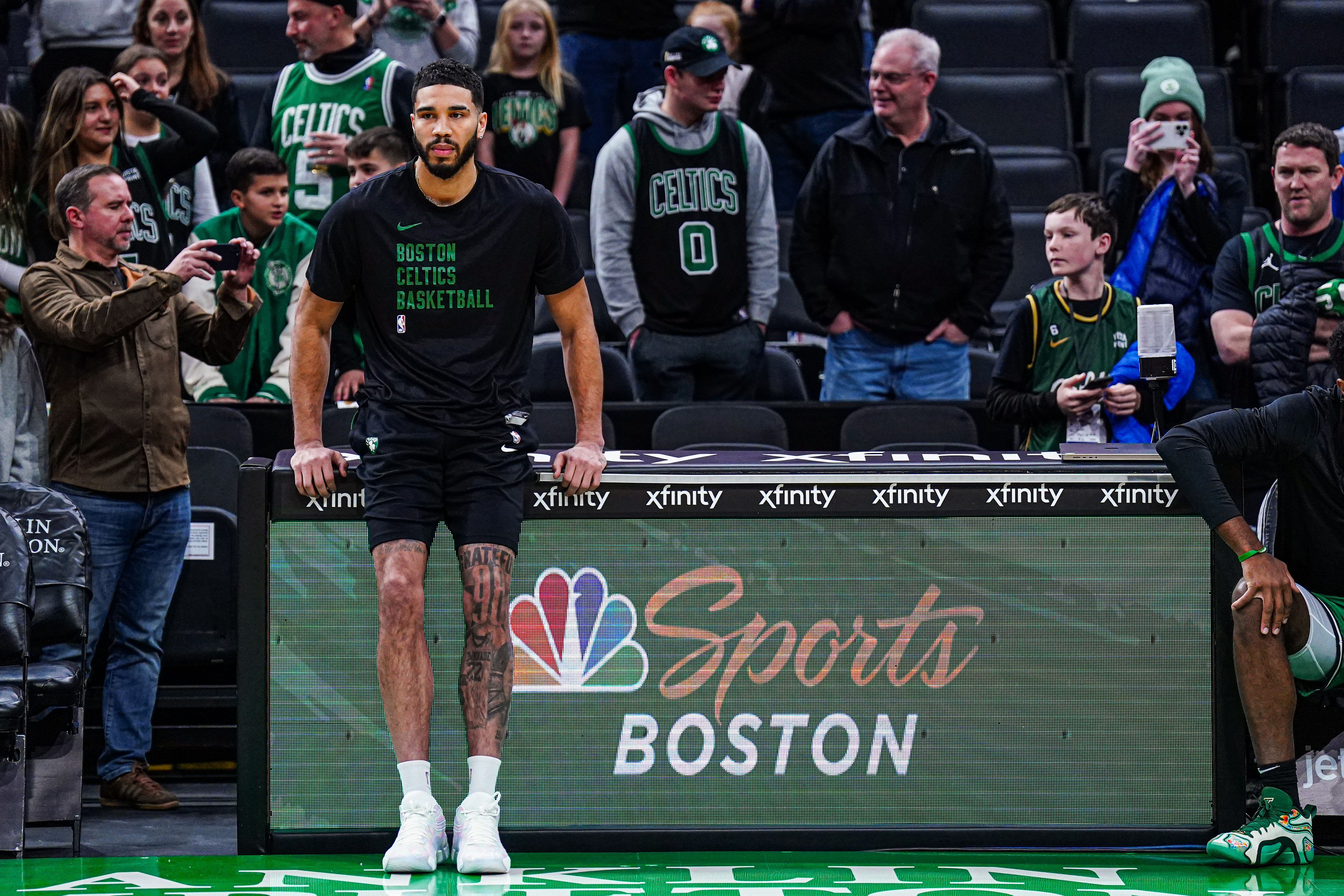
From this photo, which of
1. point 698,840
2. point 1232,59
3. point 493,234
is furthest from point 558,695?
point 1232,59

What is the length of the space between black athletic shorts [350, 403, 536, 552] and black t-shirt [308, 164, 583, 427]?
4 centimetres

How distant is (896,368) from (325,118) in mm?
2552

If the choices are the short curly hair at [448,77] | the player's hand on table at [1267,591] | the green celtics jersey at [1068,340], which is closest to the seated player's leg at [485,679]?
the short curly hair at [448,77]

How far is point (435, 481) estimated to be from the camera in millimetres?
4305

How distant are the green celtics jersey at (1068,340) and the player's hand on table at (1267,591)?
5.51 ft

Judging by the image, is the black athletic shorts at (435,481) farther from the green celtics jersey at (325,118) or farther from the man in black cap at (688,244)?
the green celtics jersey at (325,118)

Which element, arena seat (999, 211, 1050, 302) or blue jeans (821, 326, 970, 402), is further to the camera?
arena seat (999, 211, 1050, 302)

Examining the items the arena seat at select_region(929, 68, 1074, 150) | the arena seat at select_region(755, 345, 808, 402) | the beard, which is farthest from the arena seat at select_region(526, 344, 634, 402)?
the arena seat at select_region(929, 68, 1074, 150)

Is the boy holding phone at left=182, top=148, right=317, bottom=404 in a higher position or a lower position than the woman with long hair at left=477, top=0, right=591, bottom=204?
lower

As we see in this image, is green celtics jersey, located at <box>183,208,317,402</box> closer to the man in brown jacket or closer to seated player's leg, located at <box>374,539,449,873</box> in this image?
the man in brown jacket

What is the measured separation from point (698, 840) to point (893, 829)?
0.50m

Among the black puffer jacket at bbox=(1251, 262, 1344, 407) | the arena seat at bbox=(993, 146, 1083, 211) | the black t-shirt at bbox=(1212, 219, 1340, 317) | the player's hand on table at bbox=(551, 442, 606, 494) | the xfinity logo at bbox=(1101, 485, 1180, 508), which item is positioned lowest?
the xfinity logo at bbox=(1101, 485, 1180, 508)

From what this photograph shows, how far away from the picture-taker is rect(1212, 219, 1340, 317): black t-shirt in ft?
19.8

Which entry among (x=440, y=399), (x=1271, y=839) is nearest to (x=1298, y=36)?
(x=1271, y=839)
